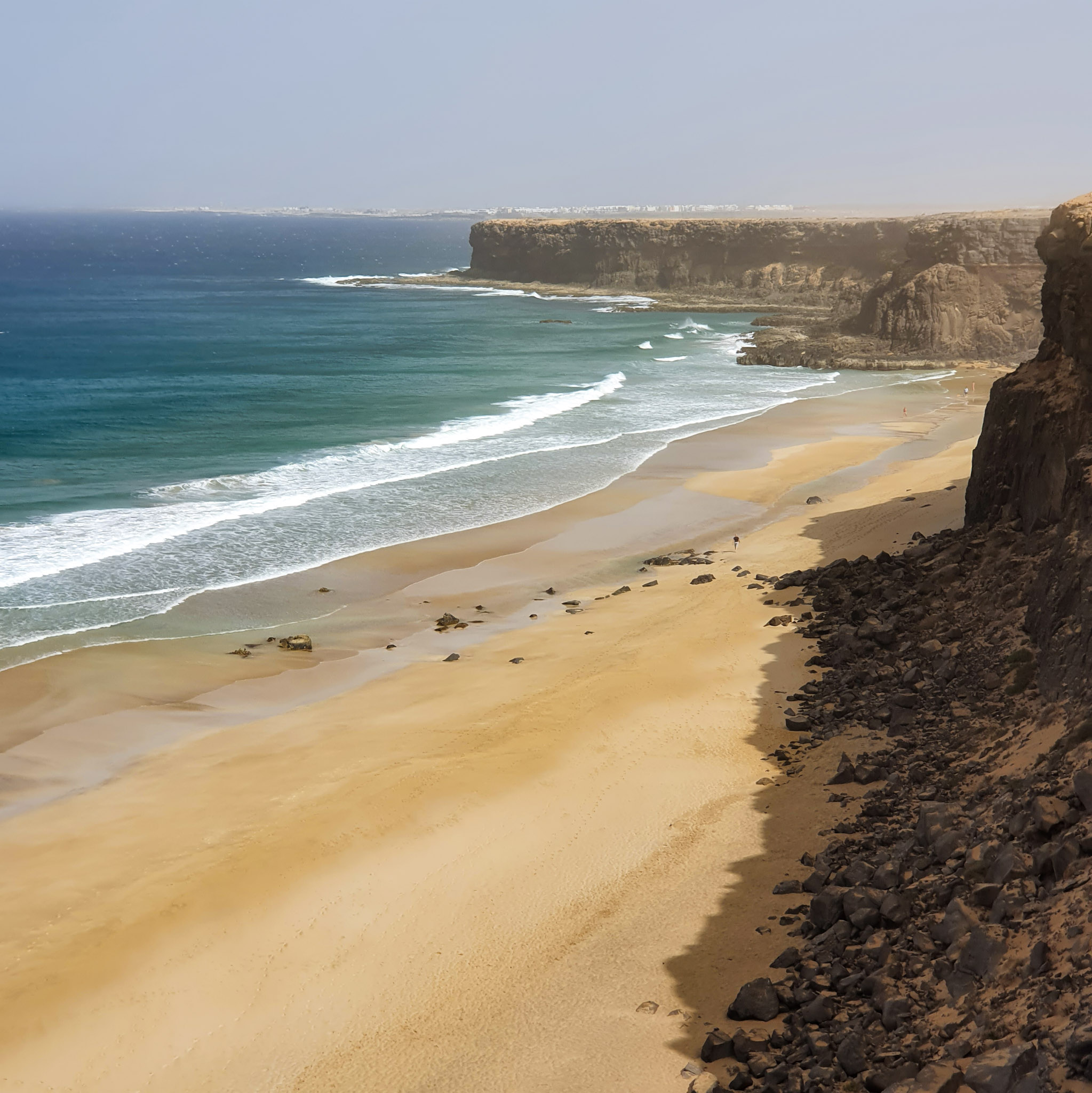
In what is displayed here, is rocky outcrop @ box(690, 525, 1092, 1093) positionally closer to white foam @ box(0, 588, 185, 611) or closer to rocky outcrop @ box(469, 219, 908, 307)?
white foam @ box(0, 588, 185, 611)

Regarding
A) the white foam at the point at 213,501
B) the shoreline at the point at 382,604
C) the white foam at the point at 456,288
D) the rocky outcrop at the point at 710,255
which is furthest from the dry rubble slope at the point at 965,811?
the white foam at the point at 456,288

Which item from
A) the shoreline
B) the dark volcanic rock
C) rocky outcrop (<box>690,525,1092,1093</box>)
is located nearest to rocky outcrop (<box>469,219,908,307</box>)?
the shoreline

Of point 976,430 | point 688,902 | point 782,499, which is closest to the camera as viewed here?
point 688,902

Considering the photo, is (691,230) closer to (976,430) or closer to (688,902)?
(976,430)

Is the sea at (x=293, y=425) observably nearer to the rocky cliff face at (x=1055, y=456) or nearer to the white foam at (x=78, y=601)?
the white foam at (x=78, y=601)

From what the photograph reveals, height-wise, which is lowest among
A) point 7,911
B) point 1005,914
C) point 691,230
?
point 7,911

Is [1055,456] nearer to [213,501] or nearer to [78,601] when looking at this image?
[78,601]

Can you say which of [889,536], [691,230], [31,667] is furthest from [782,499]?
[691,230]
